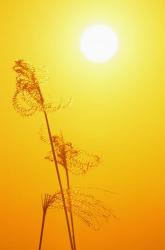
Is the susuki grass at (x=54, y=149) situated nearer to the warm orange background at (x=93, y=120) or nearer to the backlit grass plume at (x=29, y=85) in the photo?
the backlit grass plume at (x=29, y=85)

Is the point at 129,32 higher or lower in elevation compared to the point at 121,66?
higher

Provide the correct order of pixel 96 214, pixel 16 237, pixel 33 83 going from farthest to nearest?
pixel 16 237 → pixel 96 214 → pixel 33 83

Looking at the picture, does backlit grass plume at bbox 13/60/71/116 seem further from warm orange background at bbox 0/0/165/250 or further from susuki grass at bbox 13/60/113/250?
warm orange background at bbox 0/0/165/250

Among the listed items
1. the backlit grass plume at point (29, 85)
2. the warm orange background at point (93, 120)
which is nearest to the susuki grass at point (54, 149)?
the backlit grass plume at point (29, 85)

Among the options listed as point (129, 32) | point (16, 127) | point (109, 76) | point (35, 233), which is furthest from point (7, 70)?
point (35, 233)

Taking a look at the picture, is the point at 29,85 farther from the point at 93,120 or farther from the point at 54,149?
the point at 93,120

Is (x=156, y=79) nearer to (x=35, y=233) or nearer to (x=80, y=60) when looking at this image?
(x=80, y=60)

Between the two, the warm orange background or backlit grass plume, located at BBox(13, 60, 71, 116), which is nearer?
backlit grass plume, located at BBox(13, 60, 71, 116)

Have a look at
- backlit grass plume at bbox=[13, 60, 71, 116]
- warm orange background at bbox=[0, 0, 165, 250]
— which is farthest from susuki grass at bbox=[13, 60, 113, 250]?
warm orange background at bbox=[0, 0, 165, 250]
